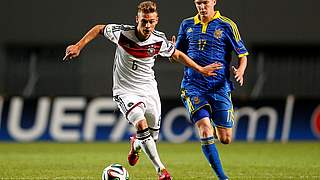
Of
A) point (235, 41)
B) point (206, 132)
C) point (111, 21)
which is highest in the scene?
point (111, 21)

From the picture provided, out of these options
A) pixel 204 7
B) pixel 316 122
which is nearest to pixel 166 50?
pixel 204 7

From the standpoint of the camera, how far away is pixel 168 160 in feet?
45.1

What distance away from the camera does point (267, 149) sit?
1647 centimetres

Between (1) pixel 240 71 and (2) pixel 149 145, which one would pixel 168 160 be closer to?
(1) pixel 240 71

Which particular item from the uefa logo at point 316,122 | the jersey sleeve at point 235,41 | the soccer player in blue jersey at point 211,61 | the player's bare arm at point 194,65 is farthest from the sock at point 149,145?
the uefa logo at point 316,122

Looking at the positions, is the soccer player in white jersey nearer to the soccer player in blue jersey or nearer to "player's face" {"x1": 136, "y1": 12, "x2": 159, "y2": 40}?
"player's face" {"x1": 136, "y1": 12, "x2": 159, "y2": 40}

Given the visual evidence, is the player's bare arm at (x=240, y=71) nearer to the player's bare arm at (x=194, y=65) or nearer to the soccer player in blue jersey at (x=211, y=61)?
the soccer player in blue jersey at (x=211, y=61)

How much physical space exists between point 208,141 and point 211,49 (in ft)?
3.87

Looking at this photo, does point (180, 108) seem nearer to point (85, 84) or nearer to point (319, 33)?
point (85, 84)

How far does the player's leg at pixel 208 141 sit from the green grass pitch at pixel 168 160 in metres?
0.95

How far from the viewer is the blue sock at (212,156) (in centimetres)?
963

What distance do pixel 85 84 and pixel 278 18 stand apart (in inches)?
221

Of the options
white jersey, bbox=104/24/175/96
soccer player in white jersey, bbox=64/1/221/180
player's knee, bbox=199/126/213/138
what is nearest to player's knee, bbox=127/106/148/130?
soccer player in white jersey, bbox=64/1/221/180

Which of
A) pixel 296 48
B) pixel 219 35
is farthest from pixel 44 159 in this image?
pixel 296 48
